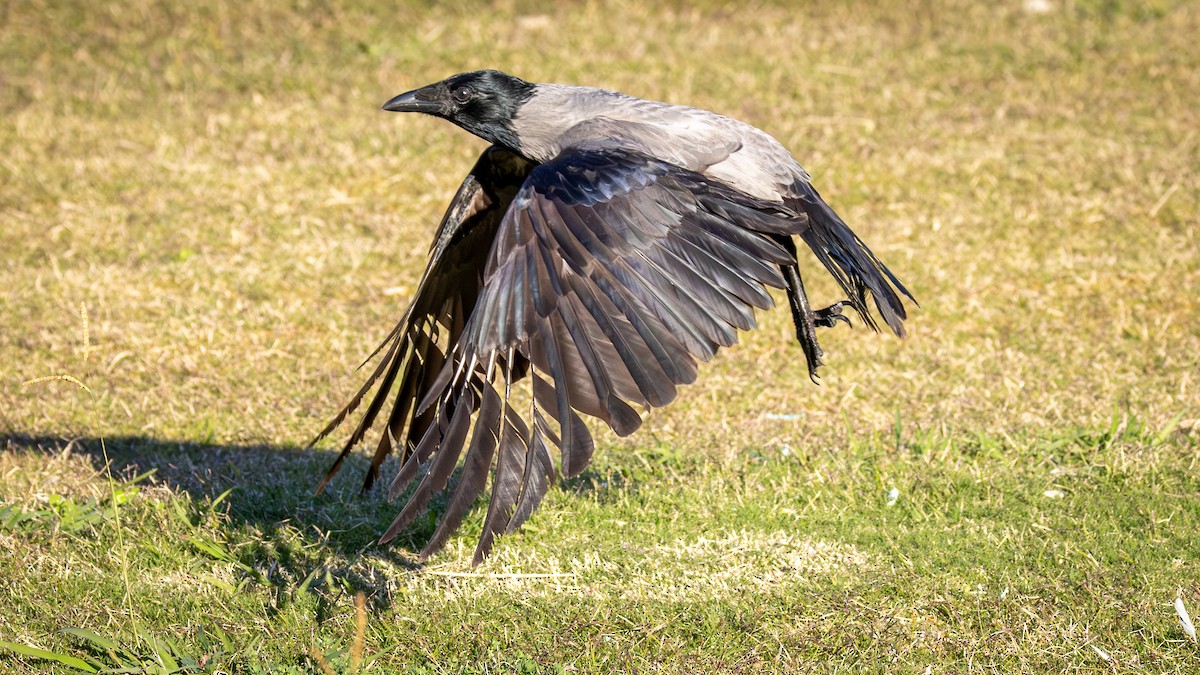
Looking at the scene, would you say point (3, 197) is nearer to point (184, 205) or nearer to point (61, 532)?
point (184, 205)

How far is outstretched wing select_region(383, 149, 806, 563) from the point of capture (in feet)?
10.5

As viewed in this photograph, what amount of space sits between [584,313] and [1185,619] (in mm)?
1842

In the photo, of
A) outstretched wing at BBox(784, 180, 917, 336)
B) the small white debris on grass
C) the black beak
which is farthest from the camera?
the black beak

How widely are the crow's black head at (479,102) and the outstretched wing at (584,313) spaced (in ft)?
2.61

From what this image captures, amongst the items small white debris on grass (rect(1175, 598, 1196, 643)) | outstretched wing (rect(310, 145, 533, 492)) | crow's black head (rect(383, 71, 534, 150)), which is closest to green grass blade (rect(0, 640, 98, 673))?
outstretched wing (rect(310, 145, 533, 492))

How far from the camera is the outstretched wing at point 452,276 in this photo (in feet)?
14.2

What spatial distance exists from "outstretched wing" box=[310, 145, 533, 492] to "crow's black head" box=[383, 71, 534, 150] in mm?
135

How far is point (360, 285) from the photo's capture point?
21.7 feet

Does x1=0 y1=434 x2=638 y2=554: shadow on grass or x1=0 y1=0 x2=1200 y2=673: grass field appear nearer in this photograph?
x1=0 y1=0 x2=1200 y2=673: grass field

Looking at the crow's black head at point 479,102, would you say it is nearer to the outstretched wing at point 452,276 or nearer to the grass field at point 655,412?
the outstretched wing at point 452,276

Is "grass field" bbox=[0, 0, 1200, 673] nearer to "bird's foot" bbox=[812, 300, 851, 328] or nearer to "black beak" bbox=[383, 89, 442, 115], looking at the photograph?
"bird's foot" bbox=[812, 300, 851, 328]

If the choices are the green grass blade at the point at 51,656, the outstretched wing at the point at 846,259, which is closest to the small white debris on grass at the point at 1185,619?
the outstretched wing at the point at 846,259

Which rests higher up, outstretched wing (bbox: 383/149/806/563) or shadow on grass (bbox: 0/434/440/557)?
outstretched wing (bbox: 383/149/806/563)

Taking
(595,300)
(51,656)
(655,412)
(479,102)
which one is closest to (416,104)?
(479,102)
